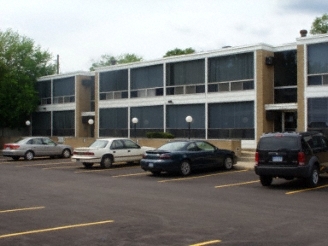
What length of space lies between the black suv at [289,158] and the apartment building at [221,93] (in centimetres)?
1078

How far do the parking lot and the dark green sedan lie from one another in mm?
545

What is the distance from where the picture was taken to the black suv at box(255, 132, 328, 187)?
16.1m

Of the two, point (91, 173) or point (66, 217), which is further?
point (91, 173)

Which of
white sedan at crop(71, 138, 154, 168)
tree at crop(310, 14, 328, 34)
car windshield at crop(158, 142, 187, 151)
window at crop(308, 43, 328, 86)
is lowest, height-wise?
white sedan at crop(71, 138, 154, 168)

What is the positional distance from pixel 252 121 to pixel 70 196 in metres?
17.0

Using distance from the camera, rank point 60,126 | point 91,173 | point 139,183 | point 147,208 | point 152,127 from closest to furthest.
Answer: point 147,208, point 139,183, point 91,173, point 152,127, point 60,126

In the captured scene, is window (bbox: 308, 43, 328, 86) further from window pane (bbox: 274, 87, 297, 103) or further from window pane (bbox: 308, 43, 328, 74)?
window pane (bbox: 274, 87, 297, 103)

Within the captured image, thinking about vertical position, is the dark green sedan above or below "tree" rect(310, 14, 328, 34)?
below

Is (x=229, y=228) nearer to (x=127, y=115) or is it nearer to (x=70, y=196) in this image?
(x=70, y=196)

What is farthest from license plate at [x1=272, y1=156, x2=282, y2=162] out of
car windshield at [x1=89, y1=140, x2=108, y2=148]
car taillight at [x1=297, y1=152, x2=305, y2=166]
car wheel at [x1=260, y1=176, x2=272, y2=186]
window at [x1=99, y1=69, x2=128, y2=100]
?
window at [x1=99, y1=69, x2=128, y2=100]

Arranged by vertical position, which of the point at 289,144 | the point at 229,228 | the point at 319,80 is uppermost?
the point at 319,80

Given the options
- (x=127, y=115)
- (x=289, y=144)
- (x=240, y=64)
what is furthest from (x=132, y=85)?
(x=289, y=144)

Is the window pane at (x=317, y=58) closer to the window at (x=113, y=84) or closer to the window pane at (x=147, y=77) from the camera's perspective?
the window pane at (x=147, y=77)

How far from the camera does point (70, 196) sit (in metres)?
14.7
